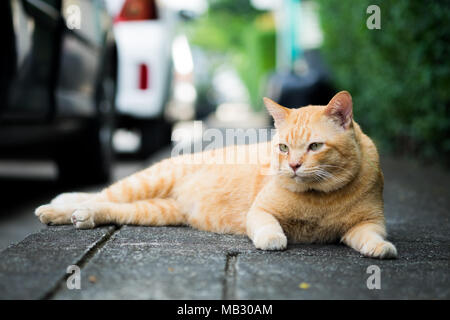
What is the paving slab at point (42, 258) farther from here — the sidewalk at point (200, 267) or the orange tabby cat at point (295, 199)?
the orange tabby cat at point (295, 199)

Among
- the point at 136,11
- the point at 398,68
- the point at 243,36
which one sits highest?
the point at 243,36

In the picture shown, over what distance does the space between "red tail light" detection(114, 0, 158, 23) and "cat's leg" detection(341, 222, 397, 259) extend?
17.5 ft

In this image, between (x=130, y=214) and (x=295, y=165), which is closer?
(x=295, y=165)

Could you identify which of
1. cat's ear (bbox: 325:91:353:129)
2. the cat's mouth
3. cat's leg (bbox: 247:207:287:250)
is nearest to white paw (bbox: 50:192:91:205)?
cat's leg (bbox: 247:207:287:250)

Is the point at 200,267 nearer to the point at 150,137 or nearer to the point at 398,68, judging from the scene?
the point at 398,68

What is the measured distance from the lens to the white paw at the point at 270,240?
8.00 feet

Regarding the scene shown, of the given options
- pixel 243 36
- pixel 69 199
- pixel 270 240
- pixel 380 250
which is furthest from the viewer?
pixel 243 36

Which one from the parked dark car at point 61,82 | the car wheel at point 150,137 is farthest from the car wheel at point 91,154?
the car wheel at point 150,137

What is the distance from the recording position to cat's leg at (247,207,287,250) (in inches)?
96.2

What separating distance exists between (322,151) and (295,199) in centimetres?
28

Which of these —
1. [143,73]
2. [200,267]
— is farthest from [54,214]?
[143,73]

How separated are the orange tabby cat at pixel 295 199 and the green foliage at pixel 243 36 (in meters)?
17.9

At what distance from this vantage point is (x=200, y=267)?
2.17 meters

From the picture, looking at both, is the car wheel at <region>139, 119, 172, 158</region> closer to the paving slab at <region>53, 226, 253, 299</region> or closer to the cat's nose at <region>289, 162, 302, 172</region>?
the paving slab at <region>53, 226, 253, 299</region>
